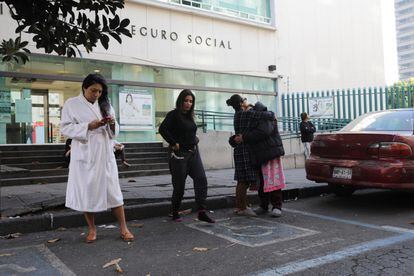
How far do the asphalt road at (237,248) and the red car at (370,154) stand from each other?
51 centimetres

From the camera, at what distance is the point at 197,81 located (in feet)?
51.7

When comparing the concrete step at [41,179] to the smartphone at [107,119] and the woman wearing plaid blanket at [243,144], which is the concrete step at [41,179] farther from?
the smartphone at [107,119]

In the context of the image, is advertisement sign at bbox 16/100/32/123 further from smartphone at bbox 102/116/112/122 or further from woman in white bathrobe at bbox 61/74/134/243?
smartphone at bbox 102/116/112/122

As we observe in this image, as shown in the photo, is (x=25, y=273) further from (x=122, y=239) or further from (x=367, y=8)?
(x=367, y=8)

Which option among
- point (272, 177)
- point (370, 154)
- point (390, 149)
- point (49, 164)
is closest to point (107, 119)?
point (272, 177)

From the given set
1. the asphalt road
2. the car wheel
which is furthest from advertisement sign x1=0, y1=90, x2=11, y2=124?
the car wheel

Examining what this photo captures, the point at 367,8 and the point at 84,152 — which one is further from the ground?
the point at 367,8

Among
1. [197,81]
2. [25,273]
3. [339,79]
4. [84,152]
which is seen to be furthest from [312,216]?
[339,79]

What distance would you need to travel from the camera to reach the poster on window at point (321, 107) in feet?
52.0

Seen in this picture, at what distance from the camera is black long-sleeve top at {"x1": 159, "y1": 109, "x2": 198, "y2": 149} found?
17.4 ft

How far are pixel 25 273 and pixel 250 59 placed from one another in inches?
572

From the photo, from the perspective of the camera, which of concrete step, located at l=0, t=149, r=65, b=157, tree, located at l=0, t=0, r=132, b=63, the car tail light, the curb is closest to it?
tree, located at l=0, t=0, r=132, b=63

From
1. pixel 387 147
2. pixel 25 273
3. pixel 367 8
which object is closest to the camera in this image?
pixel 25 273

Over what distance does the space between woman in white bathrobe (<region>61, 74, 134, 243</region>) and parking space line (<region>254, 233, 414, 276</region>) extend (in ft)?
6.06
